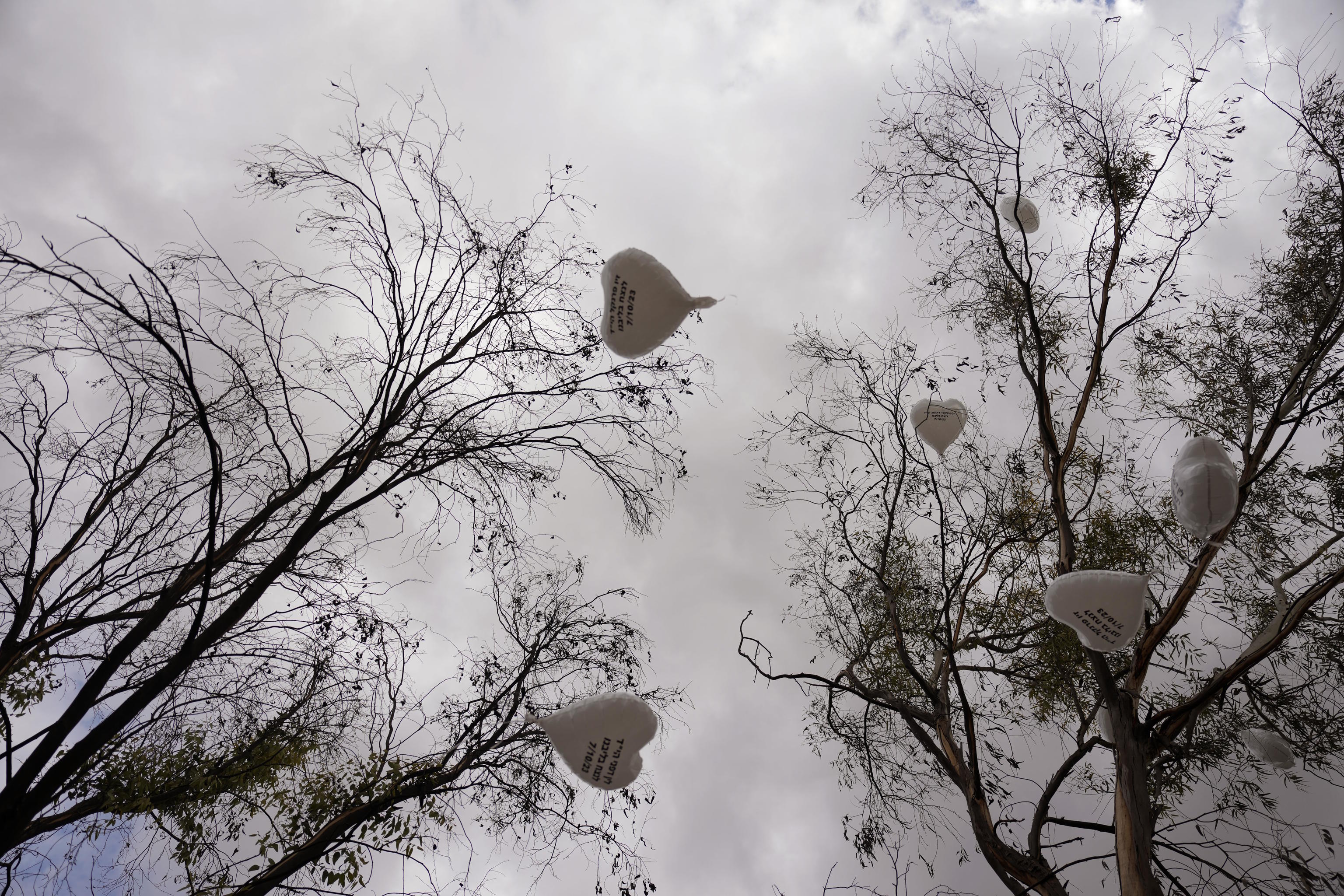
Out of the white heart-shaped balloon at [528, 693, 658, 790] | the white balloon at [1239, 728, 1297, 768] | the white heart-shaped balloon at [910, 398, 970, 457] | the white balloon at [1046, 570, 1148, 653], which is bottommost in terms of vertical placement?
the white heart-shaped balloon at [528, 693, 658, 790]

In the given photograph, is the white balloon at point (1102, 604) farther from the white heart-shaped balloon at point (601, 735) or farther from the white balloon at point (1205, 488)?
the white heart-shaped balloon at point (601, 735)

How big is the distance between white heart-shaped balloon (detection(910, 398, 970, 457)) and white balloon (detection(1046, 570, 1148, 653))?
1480 millimetres

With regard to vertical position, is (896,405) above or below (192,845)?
above

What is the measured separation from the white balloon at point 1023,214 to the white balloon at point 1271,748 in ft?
11.5

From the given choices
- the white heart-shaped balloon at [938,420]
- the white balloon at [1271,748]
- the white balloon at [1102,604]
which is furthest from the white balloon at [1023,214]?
the white balloon at [1271,748]

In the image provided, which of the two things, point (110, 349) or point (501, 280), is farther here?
point (501, 280)

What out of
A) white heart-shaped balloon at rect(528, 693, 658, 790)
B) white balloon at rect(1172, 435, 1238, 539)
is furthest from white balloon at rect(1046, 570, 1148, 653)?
white heart-shaped balloon at rect(528, 693, 658, 790)

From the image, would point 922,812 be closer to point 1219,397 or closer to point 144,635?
point 1219,397

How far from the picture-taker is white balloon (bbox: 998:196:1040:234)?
4.82 m

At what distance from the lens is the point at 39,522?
12.7 ft

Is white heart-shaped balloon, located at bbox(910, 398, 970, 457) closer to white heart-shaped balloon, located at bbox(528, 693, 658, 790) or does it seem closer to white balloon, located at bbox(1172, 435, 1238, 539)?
white balloon, located at bbox(1172, 435, 1238, 539)

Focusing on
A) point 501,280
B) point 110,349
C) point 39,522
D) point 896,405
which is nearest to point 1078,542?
point 896,405

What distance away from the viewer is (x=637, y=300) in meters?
3.31

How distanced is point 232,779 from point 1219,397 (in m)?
6.73
